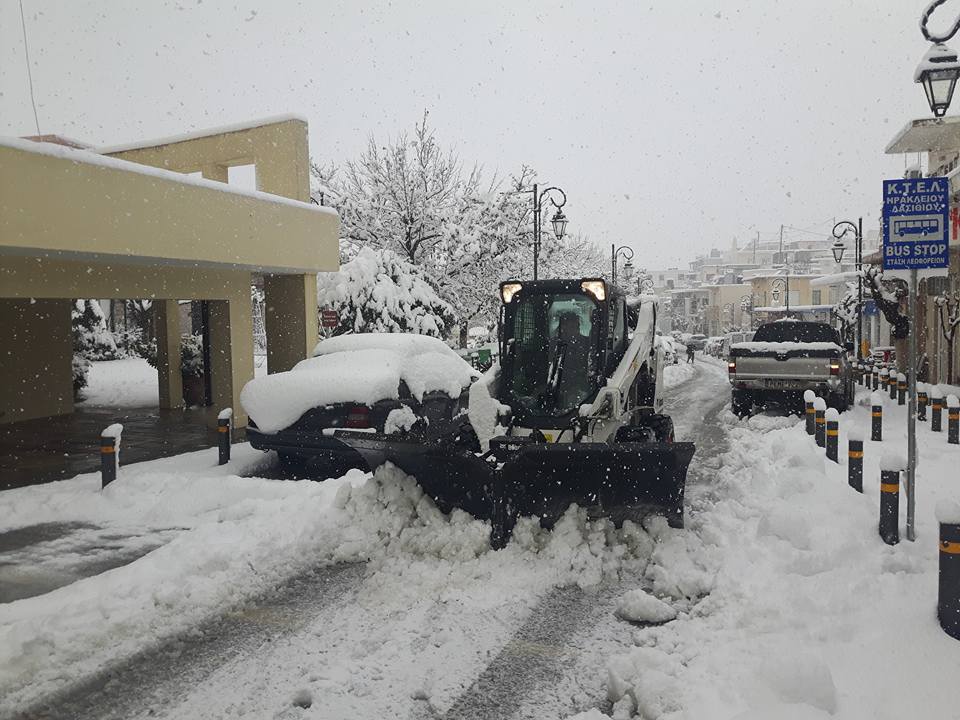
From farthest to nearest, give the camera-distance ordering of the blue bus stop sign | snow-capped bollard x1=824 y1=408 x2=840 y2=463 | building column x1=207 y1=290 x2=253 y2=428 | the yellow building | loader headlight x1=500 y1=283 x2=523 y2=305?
building column x1=207 y1=290 x2=253 y2=428, snow-capped bollard x1=824 y1=408 x2=840 y2=463, the yellow building, loader headlight x1=500 y1=283 x2=523 y2=305, the blue bus stop sign

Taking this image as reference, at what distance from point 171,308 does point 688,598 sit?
15.3 m

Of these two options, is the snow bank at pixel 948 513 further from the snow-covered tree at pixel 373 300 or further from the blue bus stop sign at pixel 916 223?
the snow-covered tree at pixel 373 300

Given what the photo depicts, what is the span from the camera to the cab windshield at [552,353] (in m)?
7.22

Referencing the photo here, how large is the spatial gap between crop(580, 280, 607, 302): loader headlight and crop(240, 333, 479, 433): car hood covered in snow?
107 inches

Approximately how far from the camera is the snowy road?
12.5ft

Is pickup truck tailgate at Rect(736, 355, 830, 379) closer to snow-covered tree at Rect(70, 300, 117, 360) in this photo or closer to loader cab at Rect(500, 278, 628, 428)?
loader cab at Rect(500, 278, 628, 428)

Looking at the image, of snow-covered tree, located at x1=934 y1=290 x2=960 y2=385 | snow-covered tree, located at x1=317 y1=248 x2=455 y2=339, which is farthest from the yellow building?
snow-covered tree, located at x1=934 y1=290 x2=960 y2=385

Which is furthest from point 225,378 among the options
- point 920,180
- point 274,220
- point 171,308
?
point 920,180

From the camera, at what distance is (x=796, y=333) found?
15.4m

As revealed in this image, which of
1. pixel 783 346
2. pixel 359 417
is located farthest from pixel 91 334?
pixel 783 346

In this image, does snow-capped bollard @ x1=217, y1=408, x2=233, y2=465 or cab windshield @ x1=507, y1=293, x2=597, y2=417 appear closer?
cab windshield @ x1=507, y1=293, x2=597, y2=417

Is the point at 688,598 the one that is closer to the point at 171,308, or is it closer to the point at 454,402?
the point at 454,402

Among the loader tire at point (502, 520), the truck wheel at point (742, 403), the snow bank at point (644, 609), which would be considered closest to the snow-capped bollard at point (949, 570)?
the snow bank at point (644, 609)

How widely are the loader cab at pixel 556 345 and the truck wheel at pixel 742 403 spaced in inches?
285
